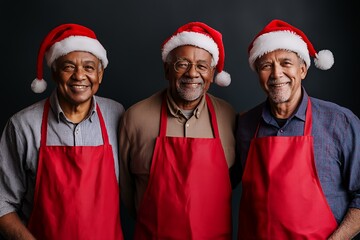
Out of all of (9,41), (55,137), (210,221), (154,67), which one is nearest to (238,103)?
(154,67)

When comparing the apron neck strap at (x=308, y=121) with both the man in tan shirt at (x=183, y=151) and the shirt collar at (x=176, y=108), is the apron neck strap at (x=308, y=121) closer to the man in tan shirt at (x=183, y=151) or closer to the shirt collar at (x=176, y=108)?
the man in tan shirt at (x=183, y=151)

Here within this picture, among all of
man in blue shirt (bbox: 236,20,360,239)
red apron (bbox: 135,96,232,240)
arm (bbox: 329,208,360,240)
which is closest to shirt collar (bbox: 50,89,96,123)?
red apron (bbox: 135,96,232,240)

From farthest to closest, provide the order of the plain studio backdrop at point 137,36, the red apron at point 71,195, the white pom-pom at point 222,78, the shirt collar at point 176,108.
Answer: the plain studio backdrop at point 137,36, the white pom-pom at point 222,78, the shirt collar at point 176,108, the red apron at point 71,195

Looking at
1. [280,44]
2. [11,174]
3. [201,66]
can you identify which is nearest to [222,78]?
[201,66]

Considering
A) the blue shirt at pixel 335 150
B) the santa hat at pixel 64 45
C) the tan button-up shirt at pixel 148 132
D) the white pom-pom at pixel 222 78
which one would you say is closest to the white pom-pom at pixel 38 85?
the santa hat at pixel 64 45

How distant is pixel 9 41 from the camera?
9.26 ft

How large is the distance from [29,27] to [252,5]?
1237 millimetres

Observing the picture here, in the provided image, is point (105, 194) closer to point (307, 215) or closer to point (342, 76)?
point (307, 215)

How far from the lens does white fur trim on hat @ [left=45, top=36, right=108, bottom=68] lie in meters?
2.30

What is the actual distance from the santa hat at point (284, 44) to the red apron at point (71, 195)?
0.85 m

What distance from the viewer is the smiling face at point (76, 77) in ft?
7.48

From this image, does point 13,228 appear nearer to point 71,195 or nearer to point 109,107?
point 71,195

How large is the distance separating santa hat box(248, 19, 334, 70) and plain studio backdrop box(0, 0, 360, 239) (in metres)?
0.43

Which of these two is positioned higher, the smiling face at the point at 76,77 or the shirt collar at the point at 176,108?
the smiling face at the point at 76,77
